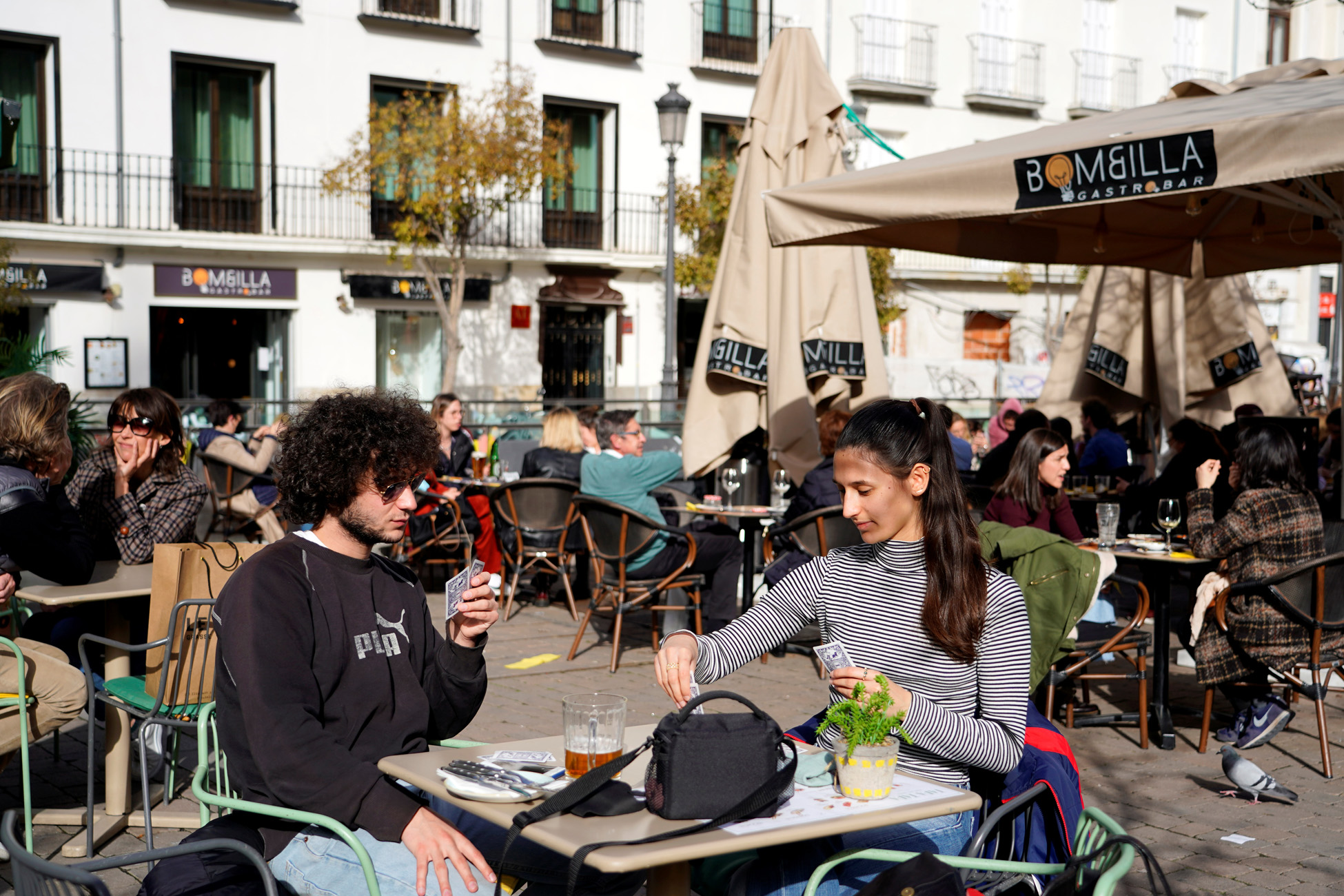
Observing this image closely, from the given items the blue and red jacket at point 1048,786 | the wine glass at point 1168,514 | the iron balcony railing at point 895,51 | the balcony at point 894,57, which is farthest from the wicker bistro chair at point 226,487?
the iron balcony railing at point 895,51

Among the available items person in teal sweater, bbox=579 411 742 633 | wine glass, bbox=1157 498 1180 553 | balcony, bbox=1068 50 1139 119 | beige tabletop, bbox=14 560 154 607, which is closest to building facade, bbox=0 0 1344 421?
balcony, bbox=1068 50 1139 119

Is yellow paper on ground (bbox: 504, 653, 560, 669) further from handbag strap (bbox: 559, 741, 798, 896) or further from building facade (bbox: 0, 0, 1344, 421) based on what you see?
building facade (bbox: 0, 0, 1344, 421)

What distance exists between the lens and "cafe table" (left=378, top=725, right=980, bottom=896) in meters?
2.14

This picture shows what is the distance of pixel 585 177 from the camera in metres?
24.3

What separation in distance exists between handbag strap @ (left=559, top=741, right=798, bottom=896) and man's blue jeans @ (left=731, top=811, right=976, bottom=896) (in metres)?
0.32

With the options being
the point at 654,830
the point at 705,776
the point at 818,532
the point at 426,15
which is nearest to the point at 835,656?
the point at 705,776

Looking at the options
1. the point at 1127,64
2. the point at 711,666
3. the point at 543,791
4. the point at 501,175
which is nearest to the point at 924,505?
the point at 711,666

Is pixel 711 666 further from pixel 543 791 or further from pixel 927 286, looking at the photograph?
pixel 927 286

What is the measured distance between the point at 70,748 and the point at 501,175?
1610cm

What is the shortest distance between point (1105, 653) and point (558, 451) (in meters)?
4.18

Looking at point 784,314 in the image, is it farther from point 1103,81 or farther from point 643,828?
point 1103,81

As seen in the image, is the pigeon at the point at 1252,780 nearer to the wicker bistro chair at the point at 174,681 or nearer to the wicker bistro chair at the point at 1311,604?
the wicker bistro chair at the point at 1311,604

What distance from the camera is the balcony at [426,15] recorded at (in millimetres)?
21438

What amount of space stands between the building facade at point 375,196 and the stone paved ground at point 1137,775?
1463 cm
